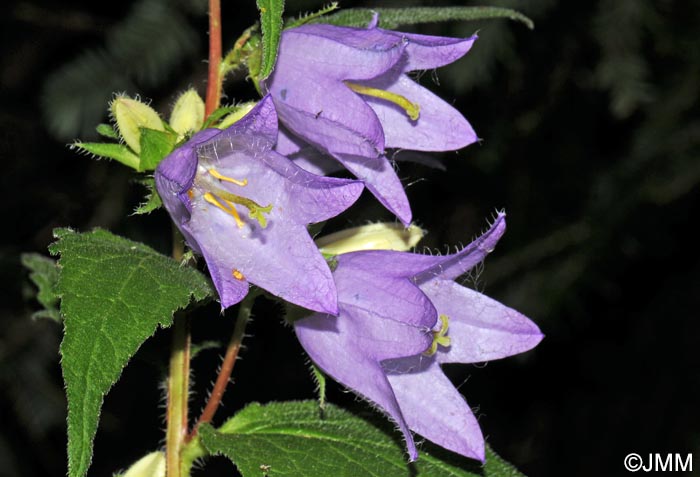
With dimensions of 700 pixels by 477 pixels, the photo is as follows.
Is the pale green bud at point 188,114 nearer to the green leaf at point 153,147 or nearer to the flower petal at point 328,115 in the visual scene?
the green leaf at point 153,147

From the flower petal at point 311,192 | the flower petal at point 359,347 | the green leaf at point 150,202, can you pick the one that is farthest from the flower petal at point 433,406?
the green leaf at point 150,202

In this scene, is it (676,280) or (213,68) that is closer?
(213,68)

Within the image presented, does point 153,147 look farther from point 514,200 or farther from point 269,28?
point 514,200

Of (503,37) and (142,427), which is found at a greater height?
(503,37)

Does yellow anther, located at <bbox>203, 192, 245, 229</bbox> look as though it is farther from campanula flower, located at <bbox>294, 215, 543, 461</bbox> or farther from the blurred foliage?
the blurred foliage

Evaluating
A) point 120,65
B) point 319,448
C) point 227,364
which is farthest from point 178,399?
point 120,65

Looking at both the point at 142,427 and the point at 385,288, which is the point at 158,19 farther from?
the point at 385,288

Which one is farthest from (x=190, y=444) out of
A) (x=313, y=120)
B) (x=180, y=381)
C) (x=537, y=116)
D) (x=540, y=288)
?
(x=537, y=116)
